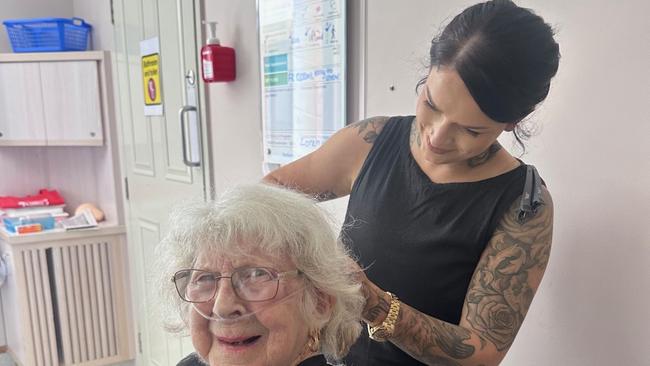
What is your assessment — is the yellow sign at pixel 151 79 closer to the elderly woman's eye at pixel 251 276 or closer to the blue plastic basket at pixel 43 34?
the blue plastic basket at pixel 43 34

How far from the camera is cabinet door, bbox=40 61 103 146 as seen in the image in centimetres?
309

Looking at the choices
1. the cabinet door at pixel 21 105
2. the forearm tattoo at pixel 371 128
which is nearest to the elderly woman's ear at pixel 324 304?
the forearm tattoo at pixel 371 128

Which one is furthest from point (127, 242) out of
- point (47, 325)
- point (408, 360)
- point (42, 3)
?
point (408, 360)

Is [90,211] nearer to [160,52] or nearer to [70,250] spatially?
[70,250]

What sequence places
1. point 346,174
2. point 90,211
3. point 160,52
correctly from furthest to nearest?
point 90,211 < point 160,52 < point 346,174

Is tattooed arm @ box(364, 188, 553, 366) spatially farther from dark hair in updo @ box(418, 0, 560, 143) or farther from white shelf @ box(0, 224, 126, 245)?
white shelf @ box(0, 224, 126, 245)

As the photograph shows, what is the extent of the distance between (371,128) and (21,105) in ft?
9.02

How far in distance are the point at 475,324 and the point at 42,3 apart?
3.68 meters

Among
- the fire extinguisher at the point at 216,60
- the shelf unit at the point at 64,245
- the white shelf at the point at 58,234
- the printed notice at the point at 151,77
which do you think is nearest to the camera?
the fire extinguisher at the point at 216,60

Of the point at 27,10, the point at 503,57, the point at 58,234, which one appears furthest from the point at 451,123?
the point at 27,10

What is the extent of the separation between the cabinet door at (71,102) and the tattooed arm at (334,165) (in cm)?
237

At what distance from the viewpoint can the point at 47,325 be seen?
Result: 9.93 ft

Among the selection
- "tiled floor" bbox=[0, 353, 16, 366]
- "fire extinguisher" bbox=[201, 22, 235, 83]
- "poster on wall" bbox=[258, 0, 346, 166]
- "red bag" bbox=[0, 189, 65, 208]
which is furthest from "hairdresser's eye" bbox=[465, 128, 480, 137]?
"tiled floor" bbox=[0, 353, 16, 366]

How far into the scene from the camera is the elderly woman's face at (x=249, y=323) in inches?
32.4
